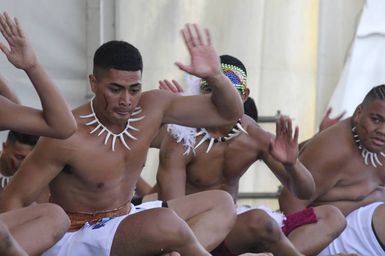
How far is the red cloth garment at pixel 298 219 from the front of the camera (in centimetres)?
584

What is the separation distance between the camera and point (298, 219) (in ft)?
19.3

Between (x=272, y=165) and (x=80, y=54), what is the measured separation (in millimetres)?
1545

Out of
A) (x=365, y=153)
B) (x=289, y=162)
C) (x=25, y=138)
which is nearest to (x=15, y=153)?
(x=25, y=138)

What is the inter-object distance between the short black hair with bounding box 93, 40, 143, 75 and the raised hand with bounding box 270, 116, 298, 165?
702mm

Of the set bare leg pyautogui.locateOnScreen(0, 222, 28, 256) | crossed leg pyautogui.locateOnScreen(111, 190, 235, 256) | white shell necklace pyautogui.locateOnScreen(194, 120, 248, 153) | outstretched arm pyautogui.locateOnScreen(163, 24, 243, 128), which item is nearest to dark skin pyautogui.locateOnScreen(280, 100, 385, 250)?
white shell necklace pyautogui.locateOnScreen(194, 120, 248, 153)

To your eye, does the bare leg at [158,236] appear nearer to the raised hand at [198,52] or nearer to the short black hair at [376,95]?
the raised hand at [198,52]

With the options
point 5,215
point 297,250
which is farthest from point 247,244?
point 5,215

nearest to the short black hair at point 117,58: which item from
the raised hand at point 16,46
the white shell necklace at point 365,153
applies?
the raised hand at point 16,46

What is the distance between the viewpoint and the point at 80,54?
22.6ft

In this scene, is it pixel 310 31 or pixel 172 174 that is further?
pixel 310 31

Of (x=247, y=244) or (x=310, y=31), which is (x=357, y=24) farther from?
(x=247, y=244)

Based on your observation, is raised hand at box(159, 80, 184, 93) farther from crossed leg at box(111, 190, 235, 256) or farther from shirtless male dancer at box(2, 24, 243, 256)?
crossed leg at box(111, 190, 235, 256)

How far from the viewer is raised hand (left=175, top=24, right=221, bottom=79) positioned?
498 centimetres

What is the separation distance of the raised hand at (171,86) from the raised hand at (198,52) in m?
1.24
